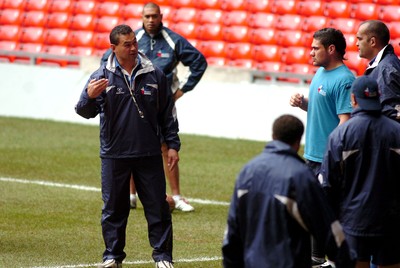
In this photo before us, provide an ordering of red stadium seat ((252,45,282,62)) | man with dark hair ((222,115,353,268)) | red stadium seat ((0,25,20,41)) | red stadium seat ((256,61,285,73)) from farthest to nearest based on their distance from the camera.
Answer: red stadium seat ((0,25,20,41)), red stadium seat ((252,45,282,62)), red stadium seat ((256,61,285,73)), man with dark hair ((222,115,353,268))

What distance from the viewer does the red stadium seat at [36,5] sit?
2402cm

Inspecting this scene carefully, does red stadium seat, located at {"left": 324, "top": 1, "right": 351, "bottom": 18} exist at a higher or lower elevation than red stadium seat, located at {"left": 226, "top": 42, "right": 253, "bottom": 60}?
higher

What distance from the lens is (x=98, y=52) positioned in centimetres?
2262

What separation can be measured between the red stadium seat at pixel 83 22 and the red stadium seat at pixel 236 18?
320 cm

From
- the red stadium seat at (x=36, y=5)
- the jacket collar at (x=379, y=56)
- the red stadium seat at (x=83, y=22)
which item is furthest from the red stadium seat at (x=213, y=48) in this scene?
the jacket collar at (x=379, y=56)

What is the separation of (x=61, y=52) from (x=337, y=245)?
1751 cm

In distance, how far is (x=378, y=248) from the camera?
7.30m

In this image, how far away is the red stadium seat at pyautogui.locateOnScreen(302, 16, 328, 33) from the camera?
20.8m

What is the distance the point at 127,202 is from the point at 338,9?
492 inches

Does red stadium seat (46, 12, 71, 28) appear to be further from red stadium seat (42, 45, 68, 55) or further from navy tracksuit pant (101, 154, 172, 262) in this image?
navy tracksuit pant (101, 154, 172, 262)

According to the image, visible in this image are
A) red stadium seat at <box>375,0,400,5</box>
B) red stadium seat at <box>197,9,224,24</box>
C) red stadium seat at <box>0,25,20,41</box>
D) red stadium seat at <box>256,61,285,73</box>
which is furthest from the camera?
red stadium seat at <box>0,25,20,41</box>

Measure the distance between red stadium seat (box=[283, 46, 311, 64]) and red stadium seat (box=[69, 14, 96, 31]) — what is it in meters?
4.72

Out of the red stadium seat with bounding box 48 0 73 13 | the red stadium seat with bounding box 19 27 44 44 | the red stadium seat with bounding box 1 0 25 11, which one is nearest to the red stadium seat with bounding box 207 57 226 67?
the red stadium seat with bounding box 48 0 73 13

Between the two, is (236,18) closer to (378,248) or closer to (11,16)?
(11,16)
